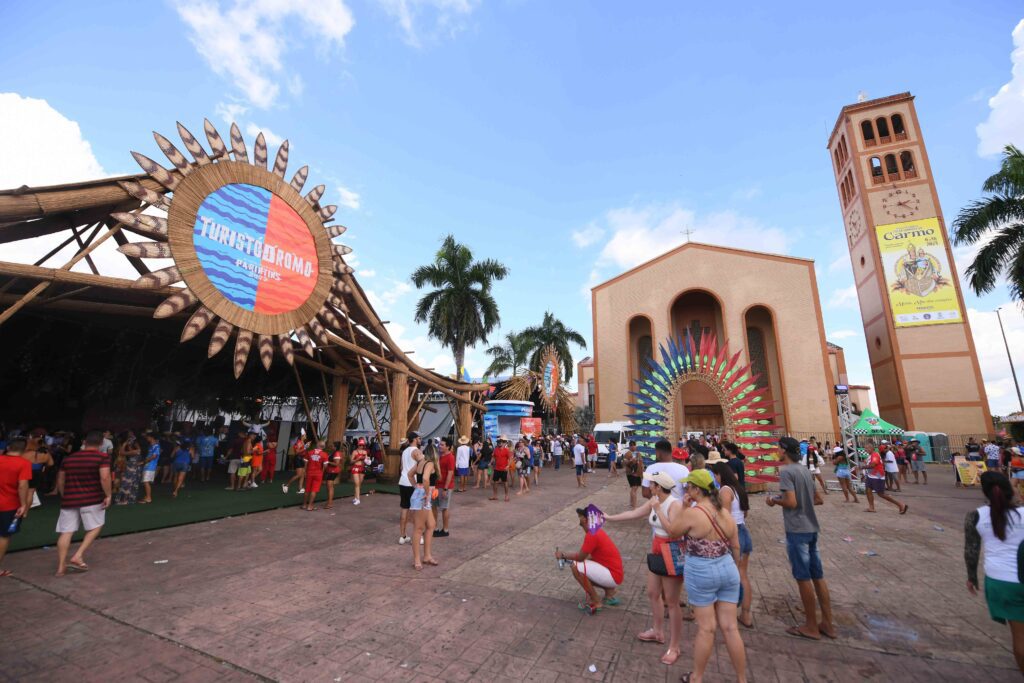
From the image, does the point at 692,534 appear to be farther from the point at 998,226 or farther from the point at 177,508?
the point at 998,226

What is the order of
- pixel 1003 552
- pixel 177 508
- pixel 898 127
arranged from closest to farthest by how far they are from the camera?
1. pixel 1003 552
2. pixel 177 508
3. pixel 898 127

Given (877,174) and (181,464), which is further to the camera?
(877,174)

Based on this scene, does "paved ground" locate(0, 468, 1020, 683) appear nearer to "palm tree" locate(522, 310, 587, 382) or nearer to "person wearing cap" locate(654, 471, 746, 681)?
"person wearing cap" locate(654, 471, 746, 681)

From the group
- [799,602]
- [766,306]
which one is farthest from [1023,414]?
[799,602]

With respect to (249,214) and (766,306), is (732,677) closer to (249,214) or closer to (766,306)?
(249,214)

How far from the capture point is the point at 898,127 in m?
35.8

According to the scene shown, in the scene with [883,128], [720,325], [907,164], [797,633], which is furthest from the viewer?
[883,128]

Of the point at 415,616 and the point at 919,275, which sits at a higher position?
the point at 919,275

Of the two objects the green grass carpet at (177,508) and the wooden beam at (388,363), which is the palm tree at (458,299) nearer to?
the wooden beam at (388,363)

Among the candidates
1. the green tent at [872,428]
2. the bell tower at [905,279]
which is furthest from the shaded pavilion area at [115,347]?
the bell tower at [905,279]

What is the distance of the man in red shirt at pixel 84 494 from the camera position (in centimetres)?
556

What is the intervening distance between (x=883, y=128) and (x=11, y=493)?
53.0 m

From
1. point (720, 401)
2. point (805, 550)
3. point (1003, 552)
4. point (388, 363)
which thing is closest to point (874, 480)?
point (720, 401)

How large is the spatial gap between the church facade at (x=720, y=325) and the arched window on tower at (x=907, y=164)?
40.2 feet
